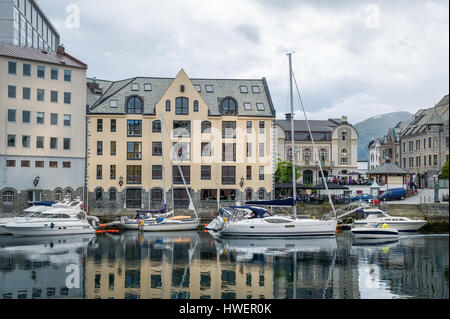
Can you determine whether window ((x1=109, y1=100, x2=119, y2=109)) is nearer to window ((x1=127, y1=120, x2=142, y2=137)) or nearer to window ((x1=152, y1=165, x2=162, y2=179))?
window ((x1=127, y1=120, x2=142, y2=137))

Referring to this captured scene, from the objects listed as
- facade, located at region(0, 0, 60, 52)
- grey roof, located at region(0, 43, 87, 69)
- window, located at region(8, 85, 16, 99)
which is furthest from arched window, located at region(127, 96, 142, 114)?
facade, located at region(0, 0, 60, 52)

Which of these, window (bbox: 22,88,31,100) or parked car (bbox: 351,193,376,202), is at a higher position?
window (bbox: 22,88,31,100)

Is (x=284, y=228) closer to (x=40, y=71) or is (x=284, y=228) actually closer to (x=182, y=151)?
(x=182, y=151)

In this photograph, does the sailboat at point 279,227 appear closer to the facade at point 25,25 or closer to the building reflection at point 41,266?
the building reflection at point 41,266

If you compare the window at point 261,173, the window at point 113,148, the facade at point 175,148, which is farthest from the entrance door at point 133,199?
the window at point 261,173

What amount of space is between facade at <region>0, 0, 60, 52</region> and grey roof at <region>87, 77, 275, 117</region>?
2054 cm

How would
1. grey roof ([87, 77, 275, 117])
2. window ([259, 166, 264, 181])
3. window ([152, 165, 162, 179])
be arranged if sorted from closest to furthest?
window ([152, 165, 162, 179]) < grey roof ([87, 77, 275, 117]) < window ([259, 166, 264, 181])

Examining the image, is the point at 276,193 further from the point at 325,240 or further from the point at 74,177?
the point at 74,177

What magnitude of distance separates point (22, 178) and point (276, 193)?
114 ft

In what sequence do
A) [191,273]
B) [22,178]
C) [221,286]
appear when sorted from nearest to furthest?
[221,286] → [191,273] → [22,178]

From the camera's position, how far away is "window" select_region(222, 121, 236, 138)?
6906cm

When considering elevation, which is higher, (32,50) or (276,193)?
(32,50)

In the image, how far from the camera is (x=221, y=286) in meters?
27.2

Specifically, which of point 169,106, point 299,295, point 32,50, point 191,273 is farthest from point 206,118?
point 299,295
